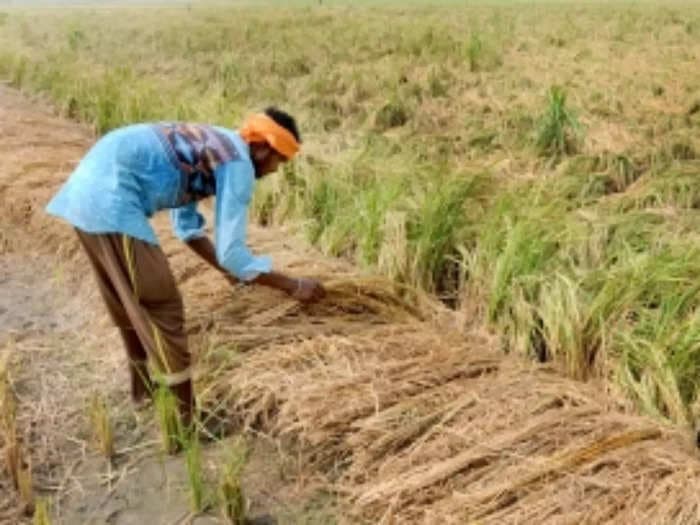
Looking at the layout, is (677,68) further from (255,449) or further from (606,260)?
(255,449)

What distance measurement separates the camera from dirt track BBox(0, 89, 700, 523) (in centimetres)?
217

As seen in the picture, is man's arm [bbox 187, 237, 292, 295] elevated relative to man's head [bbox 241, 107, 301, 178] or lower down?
lower down

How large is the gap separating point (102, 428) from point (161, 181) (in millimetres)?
775

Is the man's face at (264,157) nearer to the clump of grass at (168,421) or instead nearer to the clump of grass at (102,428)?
the clump of grass at (168,421)

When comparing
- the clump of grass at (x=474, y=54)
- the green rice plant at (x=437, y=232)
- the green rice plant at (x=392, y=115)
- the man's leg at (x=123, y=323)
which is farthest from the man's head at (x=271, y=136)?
the clump of grass at (x=474, y=54)

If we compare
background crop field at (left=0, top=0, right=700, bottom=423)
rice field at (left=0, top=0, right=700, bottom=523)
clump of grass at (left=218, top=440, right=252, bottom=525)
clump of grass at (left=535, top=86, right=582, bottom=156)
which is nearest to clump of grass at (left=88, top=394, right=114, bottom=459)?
rice field at (left=0, top=0, right=700, bottom=523)

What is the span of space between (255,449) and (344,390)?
0.33 meters

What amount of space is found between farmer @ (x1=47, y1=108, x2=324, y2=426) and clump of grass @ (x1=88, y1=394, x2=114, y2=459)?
22 cm

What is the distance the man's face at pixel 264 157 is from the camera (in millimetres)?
2621

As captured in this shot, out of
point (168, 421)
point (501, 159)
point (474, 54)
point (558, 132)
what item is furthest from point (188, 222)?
point (474, 54)

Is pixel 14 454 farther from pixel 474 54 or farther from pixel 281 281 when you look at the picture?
pixel 474 54

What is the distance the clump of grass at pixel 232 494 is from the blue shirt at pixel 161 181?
0.57 metres

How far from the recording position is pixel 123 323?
283 cm

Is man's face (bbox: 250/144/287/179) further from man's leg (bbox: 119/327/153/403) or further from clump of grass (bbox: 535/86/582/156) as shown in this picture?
clump of grass (bbox: 535/86/582/156)
